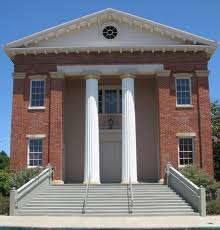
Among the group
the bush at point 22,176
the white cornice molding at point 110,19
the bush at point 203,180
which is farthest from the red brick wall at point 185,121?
the bush at point 22,176

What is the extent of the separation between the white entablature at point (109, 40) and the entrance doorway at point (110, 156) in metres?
5.83

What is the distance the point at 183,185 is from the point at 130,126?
6287 millimetres

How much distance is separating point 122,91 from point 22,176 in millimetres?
8267

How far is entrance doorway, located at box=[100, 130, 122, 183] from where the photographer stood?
29984mm

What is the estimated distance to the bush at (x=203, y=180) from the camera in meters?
23.8

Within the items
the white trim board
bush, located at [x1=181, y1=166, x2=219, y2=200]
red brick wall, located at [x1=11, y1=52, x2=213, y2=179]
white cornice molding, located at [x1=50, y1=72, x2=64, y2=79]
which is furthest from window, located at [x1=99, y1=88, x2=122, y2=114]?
bush, located at [x1=181, y1=166, x2=219, y2=200]

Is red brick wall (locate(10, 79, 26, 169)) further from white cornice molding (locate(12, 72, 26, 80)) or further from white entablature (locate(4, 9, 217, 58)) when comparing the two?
white entablature (locate(4, 9, 217, 58))

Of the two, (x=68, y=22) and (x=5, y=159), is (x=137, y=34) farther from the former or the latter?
(x=5, y=159)

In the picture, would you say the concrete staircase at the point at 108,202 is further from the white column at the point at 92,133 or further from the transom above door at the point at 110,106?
the transom above door at the point at 110,106

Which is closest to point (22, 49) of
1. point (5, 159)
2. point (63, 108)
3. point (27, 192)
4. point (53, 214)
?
point (63, 108)

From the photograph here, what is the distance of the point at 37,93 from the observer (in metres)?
29.2

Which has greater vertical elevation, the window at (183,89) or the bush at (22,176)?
the window at (183,89)

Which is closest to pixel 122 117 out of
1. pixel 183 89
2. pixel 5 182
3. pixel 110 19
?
pixel 183 89

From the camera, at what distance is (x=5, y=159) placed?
73.2 metres
